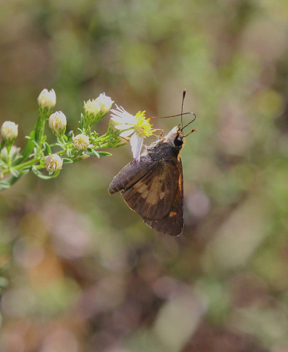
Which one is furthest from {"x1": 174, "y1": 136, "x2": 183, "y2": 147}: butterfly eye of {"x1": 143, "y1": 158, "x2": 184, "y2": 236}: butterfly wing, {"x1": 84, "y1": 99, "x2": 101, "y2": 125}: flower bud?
{"x1": 84, "y1": 99, "x2": 101, "y2": 125}: flower bud

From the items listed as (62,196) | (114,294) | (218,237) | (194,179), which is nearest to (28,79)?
(62,196)

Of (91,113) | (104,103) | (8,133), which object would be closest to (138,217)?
(104,103)

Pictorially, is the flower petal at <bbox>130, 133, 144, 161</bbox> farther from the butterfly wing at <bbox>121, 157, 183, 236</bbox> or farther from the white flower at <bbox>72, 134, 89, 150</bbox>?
the white flower at <bbox>72, 134, 89, 150</bbox>

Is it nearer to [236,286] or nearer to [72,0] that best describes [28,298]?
[236,286]

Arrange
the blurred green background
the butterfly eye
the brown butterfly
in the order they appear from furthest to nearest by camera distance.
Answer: the blurred green background, the butterfly eye, the brown butterfly

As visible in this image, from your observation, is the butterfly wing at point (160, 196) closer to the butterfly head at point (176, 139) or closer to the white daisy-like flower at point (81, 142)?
the butterfly head at point (176, 139)

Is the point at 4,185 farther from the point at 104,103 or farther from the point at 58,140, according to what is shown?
the point at 104,103

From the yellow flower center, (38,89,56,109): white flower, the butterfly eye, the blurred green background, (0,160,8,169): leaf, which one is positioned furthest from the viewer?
the blurred green background
